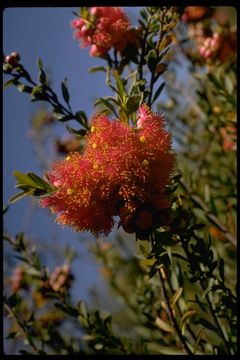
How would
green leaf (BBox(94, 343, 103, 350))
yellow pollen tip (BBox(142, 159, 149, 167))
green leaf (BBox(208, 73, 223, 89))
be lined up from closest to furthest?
1. yellow pollen tip (BBox(142, 159, 149, 167))
2. green leaf (BBox(94, 343, 103, 350))
3. green leaf (BBox(208, 73, 223, 89))

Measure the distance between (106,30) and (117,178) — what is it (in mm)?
683

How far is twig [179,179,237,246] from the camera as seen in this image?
166 cm

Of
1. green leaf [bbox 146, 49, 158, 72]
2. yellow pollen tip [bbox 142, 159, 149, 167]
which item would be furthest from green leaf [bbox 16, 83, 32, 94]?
yellow pollen tip [bbox 142, 159, 149, 167]

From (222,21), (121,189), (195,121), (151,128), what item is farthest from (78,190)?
(195,121)

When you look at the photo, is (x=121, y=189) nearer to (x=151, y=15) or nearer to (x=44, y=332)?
(x=151, y=15)

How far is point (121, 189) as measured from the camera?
34.2 inches

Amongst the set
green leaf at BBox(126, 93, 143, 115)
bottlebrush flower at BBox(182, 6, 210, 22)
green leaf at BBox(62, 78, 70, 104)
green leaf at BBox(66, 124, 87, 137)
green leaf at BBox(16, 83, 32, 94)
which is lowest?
green leaf at BBox(126, 93, 143, 115)

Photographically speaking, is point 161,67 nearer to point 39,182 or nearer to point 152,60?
point 152,60

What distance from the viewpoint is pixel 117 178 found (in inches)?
33.7

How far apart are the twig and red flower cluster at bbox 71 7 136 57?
1.99ft

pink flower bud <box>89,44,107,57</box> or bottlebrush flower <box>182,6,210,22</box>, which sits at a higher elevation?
bottlebrush flower <box>182,6,210,22</box>

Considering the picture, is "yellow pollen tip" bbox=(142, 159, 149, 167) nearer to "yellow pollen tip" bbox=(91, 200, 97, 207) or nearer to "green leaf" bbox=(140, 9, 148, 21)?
"yellow pollen tip" bbox=(91, 200, 97, 207)

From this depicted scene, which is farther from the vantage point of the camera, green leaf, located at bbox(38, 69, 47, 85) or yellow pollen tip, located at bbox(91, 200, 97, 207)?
green leaf, located at bbox(38, 69, 47, 85)

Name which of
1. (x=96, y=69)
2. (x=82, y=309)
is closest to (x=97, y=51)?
(x=96, y=69)
